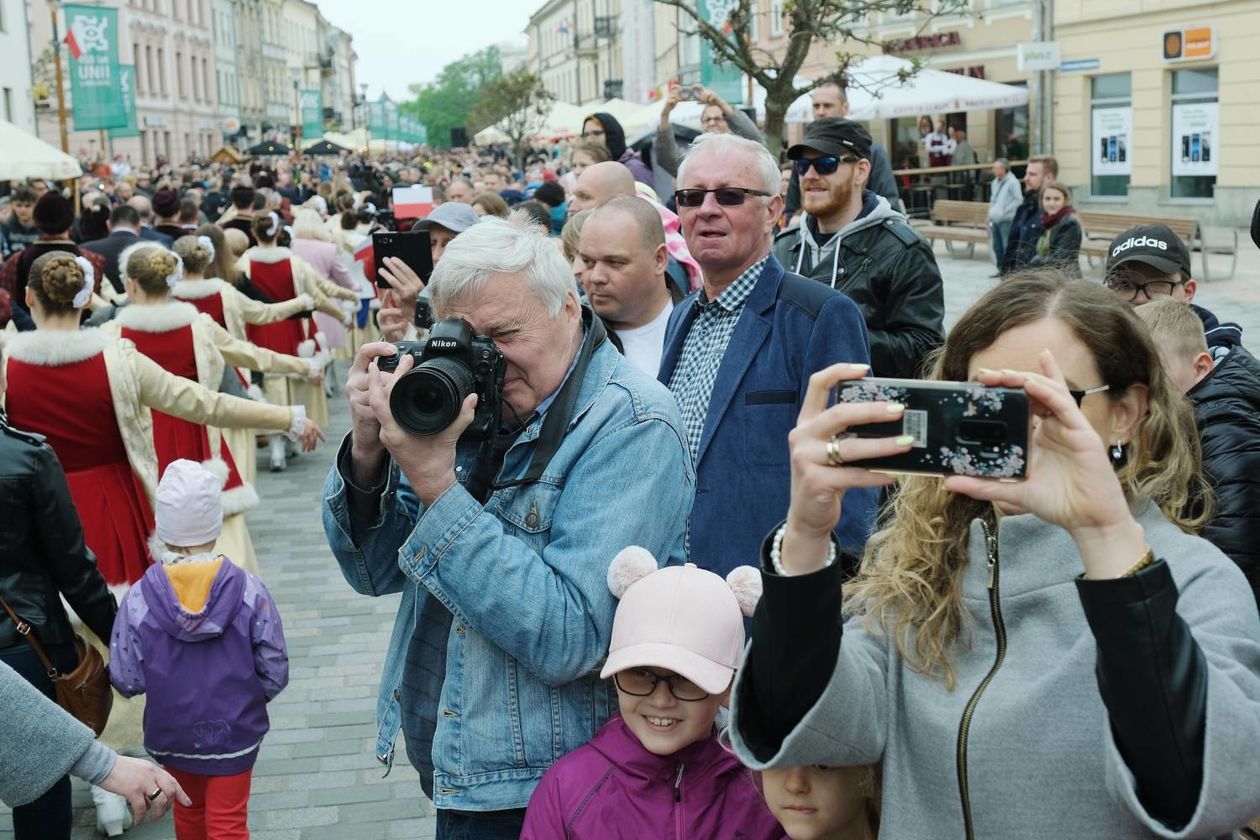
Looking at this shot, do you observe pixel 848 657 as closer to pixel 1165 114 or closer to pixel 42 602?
pixel 42 602

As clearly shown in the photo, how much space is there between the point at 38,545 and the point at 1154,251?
156 inches

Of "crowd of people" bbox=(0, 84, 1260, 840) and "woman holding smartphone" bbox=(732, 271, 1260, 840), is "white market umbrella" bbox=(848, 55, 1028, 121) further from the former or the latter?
"woman holding smartphone" bbox=(732, 271, 1260, 840)

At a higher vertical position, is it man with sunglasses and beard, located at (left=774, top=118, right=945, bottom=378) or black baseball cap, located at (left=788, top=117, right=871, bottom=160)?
black baseball cap, located at (left=788, top=117, right=871, bottom=160)

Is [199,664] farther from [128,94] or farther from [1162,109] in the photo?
[1162,109]

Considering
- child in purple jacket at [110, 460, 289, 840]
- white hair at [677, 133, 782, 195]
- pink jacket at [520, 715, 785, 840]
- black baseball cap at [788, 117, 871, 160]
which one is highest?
black baseball cap at [788, 117, 871, 160]

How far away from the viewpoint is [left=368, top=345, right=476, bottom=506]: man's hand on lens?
2.56 metres

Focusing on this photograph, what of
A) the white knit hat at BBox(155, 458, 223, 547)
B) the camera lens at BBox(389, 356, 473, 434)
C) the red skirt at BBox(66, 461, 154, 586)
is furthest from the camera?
the red skirt at BBox(66, 461, 154, 586)

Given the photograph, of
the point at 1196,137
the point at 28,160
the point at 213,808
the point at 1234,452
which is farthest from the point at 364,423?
the point at 1196,137

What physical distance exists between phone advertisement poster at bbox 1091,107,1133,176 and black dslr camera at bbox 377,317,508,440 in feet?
90.2

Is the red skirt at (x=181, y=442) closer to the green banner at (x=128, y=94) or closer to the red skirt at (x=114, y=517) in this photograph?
the red skirt at (x=114, y=517)

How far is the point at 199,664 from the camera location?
4465 mm

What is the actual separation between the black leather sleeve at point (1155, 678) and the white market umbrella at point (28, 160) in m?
14.7

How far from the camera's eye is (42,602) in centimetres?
445

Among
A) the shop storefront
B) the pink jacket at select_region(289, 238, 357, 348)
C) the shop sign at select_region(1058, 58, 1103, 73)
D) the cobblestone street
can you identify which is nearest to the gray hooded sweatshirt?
the cobblestone street
